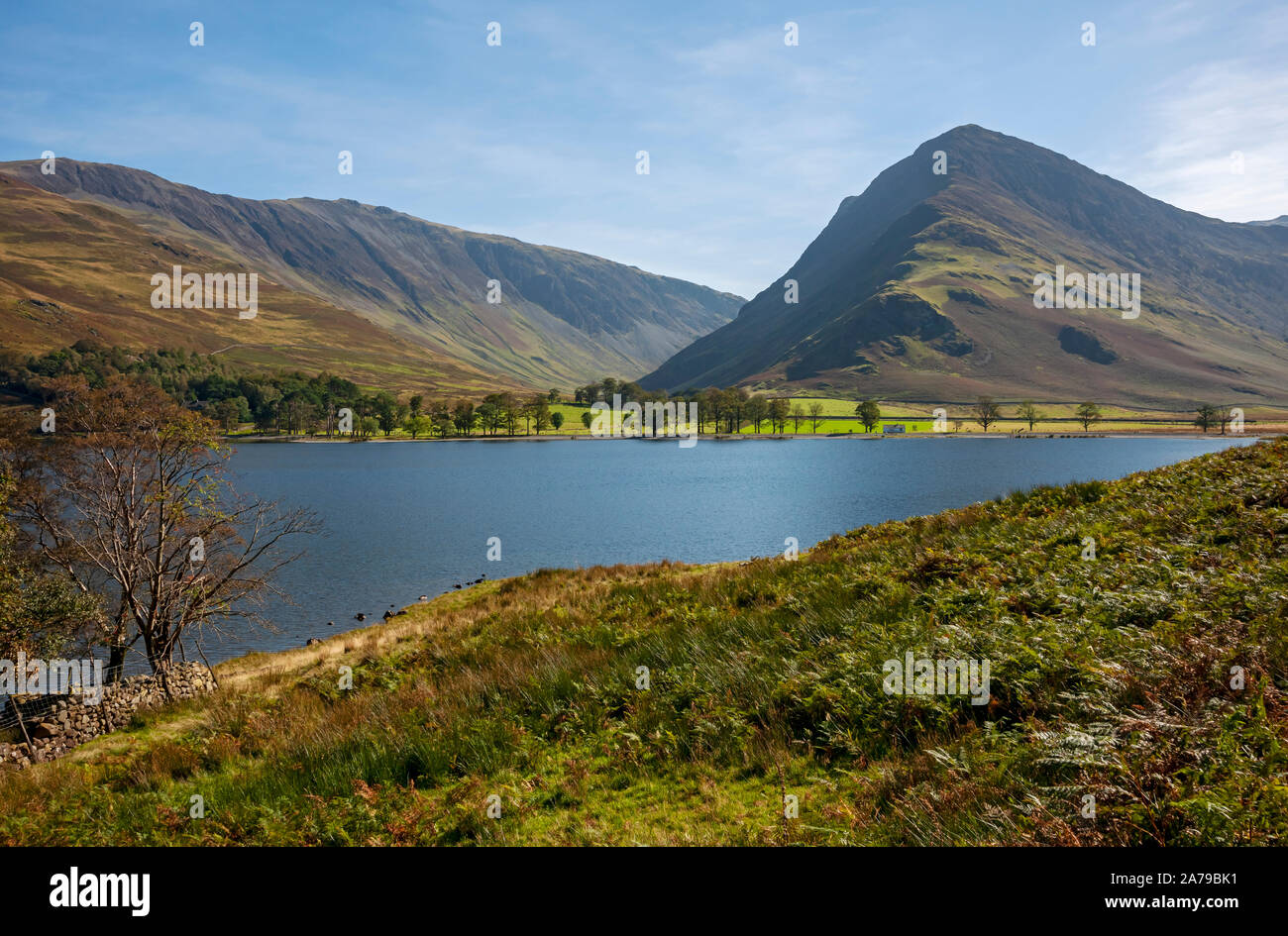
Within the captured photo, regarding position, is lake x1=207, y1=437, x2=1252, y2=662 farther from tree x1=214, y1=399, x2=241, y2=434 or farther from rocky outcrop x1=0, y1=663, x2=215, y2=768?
tree x1=214, y1=399, x2=241, y2=434

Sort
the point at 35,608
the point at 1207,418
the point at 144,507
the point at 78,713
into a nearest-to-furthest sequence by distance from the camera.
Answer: the point at 78,713
the point at 35,608
the point at 144,507
the point at 1207,418

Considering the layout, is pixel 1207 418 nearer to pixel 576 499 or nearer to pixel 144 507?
pixel 576 499

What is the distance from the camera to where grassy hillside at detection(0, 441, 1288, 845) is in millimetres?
5492

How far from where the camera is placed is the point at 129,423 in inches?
998

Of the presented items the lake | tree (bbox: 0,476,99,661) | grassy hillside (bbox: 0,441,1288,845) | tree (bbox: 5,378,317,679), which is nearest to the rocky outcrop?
tree (bbox: 5,378,317,679)

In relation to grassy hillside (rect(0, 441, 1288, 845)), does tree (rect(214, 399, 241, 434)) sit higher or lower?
higher

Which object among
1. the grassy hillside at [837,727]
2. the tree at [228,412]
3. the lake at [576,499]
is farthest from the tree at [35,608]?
the tree at [228,412]

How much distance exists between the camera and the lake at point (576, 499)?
1866 inches

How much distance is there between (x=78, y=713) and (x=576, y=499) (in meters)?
64.2

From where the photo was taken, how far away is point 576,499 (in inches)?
3238

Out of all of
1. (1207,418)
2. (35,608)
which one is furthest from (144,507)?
(1207,418)

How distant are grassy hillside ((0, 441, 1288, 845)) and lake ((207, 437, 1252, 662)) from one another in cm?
1673
